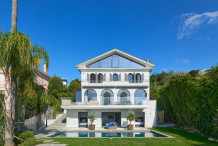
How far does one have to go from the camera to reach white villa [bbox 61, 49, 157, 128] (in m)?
20.2

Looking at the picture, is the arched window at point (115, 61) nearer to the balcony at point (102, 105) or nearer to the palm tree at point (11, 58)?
the balcony at point (102, 105)

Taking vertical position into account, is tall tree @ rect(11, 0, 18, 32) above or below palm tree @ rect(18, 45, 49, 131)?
above

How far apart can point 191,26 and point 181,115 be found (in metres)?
10.7

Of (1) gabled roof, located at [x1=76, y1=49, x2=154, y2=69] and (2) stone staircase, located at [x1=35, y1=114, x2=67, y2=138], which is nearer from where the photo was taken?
(2) stone staircase, located at [x1=35, y1=114, x2=67, y2=138]

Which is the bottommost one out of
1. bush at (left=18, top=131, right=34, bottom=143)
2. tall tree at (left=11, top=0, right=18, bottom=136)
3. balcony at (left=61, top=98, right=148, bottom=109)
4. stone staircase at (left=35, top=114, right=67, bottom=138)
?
stone staircase at (left=35, top=114, right=67, bottom=138)

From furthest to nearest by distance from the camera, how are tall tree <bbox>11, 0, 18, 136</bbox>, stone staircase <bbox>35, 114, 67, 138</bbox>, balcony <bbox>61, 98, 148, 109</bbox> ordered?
balcony <bbox>61, 98, 148, 109</bbox>
stone staircase <bbox>35, 114, 67, 138</bbox>
tall tree <bbox>11, 0, 18, 136</bbox>

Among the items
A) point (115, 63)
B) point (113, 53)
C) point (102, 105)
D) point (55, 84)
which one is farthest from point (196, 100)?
point (55, 84)

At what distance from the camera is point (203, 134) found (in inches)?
528

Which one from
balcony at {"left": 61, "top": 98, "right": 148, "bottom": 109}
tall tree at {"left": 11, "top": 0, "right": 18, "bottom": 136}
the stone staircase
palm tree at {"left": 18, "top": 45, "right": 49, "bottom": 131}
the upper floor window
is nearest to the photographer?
tall tree at {"left": 11, "top": 0, "right": 18, "bottom": 136}

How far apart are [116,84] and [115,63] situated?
3.28 m

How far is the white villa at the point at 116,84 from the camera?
20.2 metres

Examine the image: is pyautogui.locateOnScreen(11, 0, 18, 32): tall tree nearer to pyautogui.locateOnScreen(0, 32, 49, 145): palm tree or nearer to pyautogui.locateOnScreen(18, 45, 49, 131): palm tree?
pyautogui.locateOnScreen(0, 32, 49, 145): palm tree

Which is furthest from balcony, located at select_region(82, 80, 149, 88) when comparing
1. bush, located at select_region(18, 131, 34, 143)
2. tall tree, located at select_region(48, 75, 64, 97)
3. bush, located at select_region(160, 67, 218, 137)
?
tall tree, located at select_region(48, 75, 64, 97)

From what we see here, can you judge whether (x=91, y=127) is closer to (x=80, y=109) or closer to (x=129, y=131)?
(x=80, y=109)
